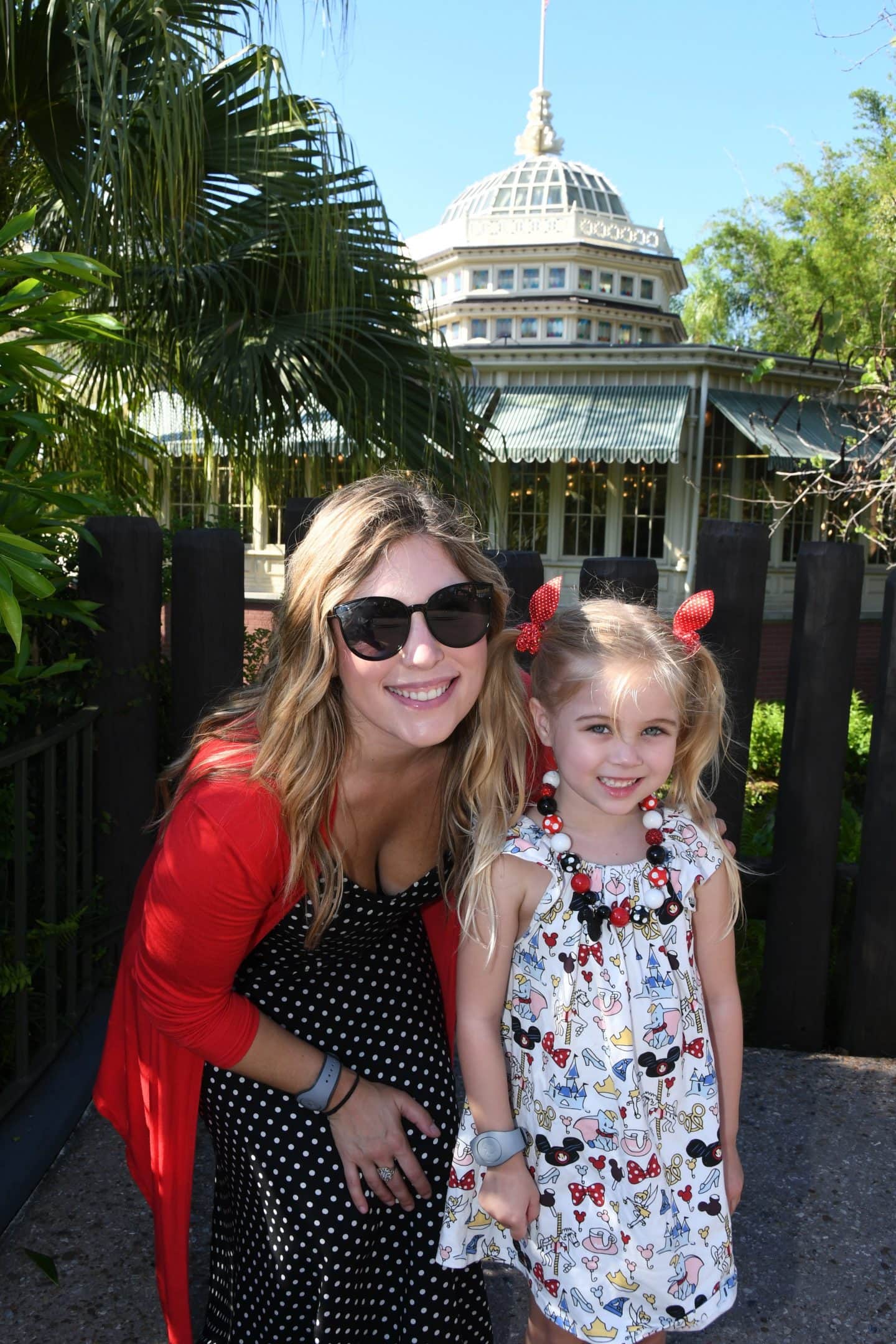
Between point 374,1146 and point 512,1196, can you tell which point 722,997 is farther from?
point 374,1146

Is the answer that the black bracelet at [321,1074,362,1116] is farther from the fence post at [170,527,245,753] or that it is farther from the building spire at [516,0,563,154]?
the building spire at [516,0,563,154]

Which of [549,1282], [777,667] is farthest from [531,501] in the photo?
[549,1282]

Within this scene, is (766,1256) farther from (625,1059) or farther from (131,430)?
(131,430)

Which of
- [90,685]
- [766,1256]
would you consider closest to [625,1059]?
[766,1256]

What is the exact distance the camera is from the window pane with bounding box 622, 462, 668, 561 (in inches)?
572

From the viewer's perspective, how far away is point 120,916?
2.62m

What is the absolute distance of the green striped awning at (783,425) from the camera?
508 inches

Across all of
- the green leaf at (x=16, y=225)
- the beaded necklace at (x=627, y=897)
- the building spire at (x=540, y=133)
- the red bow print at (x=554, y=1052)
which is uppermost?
the building spire at (x=540, y=133)

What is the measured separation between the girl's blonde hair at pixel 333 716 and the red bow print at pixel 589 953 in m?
0.21

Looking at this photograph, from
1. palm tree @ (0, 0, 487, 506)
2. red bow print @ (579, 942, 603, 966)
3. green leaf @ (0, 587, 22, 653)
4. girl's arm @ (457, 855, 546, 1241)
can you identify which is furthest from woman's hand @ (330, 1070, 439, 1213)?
palm tree @ (0, 0, 487, 506)

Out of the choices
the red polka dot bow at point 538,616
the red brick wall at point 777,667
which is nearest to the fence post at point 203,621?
the red polka dot bow at point 538,616

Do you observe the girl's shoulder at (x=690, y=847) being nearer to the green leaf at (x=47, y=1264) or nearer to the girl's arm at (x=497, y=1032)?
the girl's arm at (x=497, y=1032)

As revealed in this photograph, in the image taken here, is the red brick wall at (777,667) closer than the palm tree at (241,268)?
No

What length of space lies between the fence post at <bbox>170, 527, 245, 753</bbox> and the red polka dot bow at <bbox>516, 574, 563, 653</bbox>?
37.1 inches
